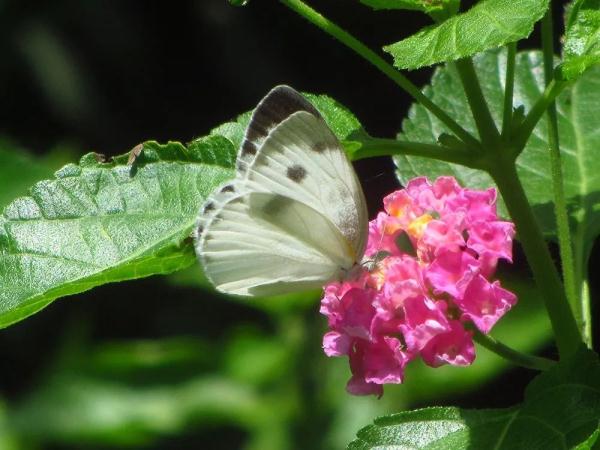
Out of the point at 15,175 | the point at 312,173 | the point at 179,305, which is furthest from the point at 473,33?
the point at 179,305

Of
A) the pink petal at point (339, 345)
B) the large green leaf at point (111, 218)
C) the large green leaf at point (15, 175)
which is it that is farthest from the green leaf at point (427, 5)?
the large green leaf at point (15, 175)

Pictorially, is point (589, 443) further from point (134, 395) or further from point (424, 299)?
point (134, 395)

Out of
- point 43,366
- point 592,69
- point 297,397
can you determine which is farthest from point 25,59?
point 592,69

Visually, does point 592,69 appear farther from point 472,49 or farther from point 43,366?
point 43,366

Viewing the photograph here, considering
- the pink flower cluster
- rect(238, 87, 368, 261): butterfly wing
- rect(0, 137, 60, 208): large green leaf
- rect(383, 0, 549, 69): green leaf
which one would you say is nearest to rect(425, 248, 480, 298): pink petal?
the pink flower cluster

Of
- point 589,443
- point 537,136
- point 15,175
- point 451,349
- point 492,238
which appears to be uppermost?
point 15,175

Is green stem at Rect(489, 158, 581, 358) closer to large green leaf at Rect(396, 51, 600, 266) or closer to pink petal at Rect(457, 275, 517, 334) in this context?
pink petal at Rect(457, 275, 517, 334)
